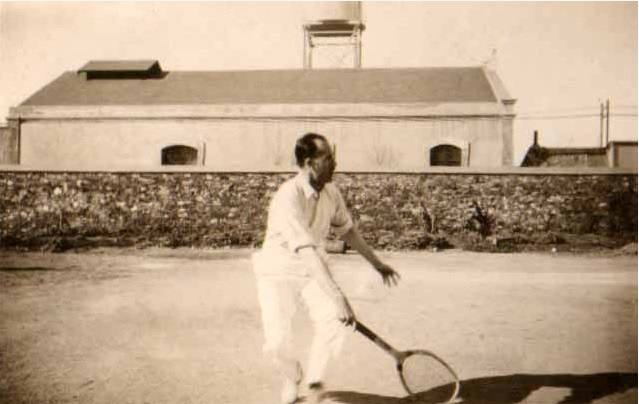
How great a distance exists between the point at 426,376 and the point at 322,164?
1.53 metres

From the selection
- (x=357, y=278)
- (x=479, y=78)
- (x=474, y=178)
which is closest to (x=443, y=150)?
(x=479, y=78)

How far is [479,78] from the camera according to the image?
20797mm

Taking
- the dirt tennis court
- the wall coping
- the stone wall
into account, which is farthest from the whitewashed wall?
the dirt tennis court

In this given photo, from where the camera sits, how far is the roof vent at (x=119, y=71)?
63.0 ft

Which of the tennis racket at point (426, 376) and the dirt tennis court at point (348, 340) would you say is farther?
the dirt tennis court at point (348, 340)

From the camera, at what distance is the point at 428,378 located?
12.6ft

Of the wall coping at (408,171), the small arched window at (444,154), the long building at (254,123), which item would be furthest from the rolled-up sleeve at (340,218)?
the small arched window at (444,154)

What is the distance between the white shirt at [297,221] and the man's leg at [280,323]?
10cm

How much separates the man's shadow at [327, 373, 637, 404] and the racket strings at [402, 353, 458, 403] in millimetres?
12

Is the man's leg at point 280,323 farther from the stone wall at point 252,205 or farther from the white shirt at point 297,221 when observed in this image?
the stone wall at point 252,205

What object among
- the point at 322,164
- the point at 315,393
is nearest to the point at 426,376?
the point at 315,393

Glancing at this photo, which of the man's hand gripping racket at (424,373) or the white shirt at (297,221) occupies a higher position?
the white shirt at (297,221)

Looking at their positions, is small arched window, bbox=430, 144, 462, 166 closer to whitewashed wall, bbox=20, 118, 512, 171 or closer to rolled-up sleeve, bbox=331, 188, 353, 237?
whitewashed wall, bbox=20, 118, 512, 171

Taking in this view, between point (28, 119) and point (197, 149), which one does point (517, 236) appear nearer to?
point (197, 149)
